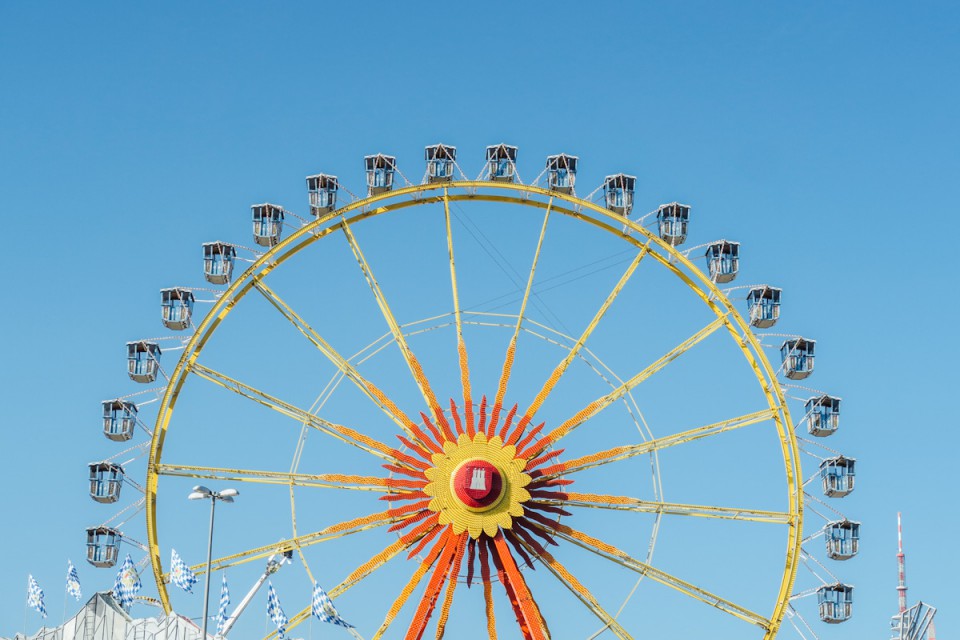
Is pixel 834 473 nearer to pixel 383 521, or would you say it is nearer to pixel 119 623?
pixel 383 521

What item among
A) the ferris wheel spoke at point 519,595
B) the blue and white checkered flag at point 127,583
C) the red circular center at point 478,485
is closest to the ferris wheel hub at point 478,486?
the red circular center at point 478,485

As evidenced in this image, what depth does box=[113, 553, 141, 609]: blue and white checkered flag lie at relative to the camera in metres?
42.9

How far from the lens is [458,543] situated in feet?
131

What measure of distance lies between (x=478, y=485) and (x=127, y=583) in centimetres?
933

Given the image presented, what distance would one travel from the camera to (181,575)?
4112cm

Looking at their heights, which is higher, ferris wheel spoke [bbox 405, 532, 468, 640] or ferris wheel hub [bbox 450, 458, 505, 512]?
ferris wheel hub [bbox 450, 458, 505, 512]

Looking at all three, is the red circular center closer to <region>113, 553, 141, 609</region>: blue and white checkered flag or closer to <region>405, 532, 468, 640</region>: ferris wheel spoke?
<region>405, 532, 468, 640</region>: ferris wheel spoke

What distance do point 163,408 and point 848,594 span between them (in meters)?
17.7

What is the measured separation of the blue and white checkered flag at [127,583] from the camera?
42938mm

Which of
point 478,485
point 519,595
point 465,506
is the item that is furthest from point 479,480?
point 519,595

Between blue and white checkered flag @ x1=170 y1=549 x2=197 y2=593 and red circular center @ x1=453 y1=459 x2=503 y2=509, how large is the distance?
258 inches

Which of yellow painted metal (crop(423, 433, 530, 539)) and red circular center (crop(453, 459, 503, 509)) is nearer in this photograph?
red circular center (crop(453, 459, 503, 509))

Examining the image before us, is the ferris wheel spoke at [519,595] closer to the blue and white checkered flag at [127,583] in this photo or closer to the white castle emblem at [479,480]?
the white castle emblem at [479,480]

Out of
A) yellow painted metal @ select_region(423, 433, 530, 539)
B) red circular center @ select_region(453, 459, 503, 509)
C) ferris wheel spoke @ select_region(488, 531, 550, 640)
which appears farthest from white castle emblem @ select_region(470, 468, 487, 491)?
ferris wheel spoke @ select_region(488, 531, 550, 640)
